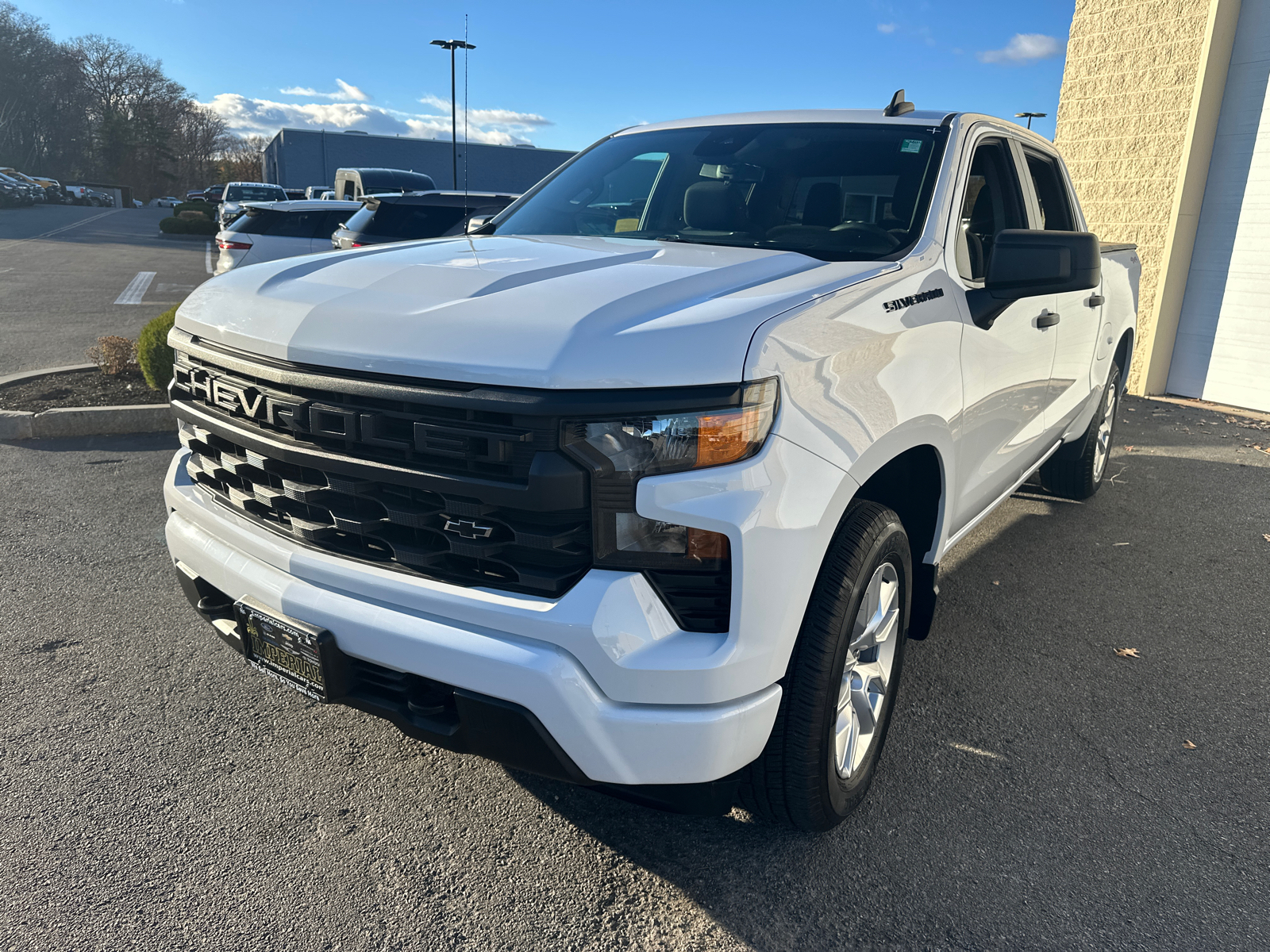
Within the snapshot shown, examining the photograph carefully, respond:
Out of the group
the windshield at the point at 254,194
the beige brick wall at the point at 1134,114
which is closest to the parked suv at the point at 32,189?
the windshield at the point at 254,194

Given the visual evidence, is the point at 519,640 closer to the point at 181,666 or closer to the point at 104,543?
the point at 181,666

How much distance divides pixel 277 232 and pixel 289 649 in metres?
10.2

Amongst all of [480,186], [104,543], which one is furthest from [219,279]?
[480,186]

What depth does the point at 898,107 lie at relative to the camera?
11.2ft

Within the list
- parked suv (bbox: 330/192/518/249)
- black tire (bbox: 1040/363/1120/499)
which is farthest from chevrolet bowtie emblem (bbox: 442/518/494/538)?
parked suv (bbox: 330/192/518/249)

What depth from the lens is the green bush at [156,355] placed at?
681 centimetres

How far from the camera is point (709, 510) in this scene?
1.81 m

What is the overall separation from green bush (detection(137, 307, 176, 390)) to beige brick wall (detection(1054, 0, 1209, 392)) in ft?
30.4

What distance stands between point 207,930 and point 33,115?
117 m

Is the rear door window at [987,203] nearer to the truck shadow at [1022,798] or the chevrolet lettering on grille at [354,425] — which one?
the truck shadow at [1022,798]

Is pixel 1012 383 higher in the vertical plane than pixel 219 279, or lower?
lower

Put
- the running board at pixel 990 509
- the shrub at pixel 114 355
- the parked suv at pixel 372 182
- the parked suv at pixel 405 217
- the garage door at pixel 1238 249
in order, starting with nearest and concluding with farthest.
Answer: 1. the running board at pixel 990 509
2. the shrub at pixel 114 355
3. the garage door at pixel 1238 249
4. the parked suv at pixel 405 217
5. the parked suv at pixel 372 182

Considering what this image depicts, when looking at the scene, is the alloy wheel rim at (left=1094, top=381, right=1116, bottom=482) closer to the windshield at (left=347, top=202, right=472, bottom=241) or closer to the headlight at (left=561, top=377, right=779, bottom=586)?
the headlight at (left=561, top=377, right=779, bottom=586)

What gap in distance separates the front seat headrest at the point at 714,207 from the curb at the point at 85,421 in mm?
4598
